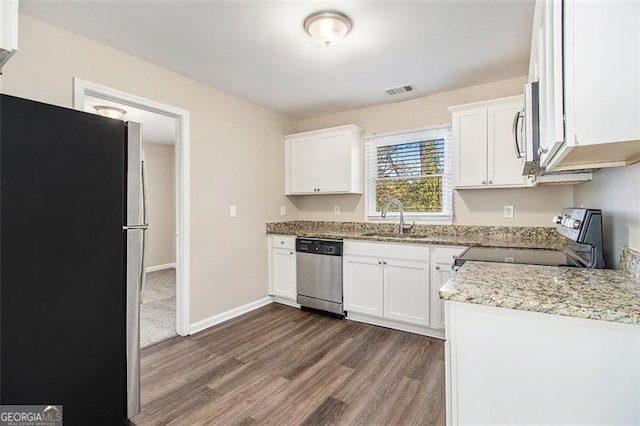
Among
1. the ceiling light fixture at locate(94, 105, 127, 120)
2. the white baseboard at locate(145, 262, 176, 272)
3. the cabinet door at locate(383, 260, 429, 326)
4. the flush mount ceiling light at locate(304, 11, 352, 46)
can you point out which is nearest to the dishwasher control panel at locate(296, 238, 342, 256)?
the cabinet door at locate(383, 260, 429, 326)

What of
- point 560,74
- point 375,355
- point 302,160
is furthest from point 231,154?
point 560,74

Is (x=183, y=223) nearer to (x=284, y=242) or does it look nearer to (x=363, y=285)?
(x=284, y=242)

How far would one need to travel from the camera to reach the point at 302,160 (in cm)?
409

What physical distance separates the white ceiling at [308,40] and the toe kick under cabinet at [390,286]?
65.6 inches

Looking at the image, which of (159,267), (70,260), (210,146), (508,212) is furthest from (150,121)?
(508,212)

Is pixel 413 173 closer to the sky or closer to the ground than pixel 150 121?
closer to the ground

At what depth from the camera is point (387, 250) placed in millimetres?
3078

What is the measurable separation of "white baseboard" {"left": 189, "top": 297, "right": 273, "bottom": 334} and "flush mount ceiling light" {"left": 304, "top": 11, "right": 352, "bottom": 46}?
2.78 m

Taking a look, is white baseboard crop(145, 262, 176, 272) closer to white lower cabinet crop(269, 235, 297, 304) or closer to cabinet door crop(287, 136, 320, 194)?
white lower cabinet crop(269, 235, 297, 304)

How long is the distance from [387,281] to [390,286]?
6cm

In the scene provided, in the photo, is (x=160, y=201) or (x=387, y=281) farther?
(x=160, y=201)

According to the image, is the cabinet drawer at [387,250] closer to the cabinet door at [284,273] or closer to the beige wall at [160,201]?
the cabinet door at [284,273]

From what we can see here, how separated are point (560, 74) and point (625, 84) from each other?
0.56ft

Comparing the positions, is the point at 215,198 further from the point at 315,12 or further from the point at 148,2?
the point at 315,12
